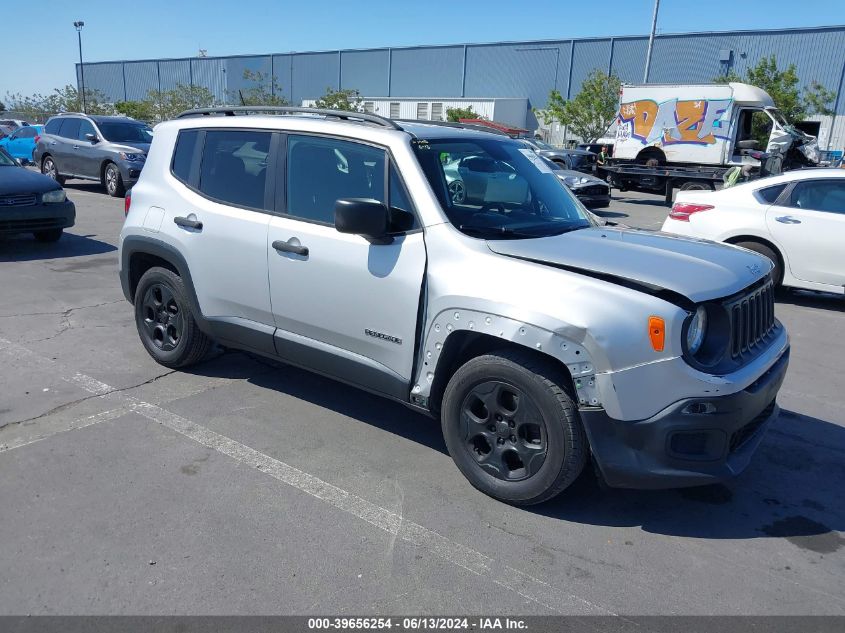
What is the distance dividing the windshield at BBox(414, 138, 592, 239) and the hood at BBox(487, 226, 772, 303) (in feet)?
0.74

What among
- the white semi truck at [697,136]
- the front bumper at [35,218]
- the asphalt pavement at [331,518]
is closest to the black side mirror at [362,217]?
the asphalt pavement at [331,518]

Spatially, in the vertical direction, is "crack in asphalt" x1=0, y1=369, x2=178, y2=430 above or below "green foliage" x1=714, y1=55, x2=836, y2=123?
below

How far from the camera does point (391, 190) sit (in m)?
4.04

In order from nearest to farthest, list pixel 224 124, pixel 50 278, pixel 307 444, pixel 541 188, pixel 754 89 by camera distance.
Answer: pixel 307 444 < pixel 541 188 < pixel 224 124 < pixel 50 278 < pixel 754 89

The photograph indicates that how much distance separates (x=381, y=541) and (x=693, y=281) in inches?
77.3

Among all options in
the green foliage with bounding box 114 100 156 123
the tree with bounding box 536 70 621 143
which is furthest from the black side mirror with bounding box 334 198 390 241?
the green foliage with bounding box 114 100 156 123

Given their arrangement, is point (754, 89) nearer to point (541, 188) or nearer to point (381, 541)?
point (541, 188)

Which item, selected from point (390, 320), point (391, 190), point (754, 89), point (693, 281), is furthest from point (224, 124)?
point (754, 89)

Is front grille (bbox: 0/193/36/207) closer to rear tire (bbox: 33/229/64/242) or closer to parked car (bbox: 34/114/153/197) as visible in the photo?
rear tire (bbox: 33/229/64/242)

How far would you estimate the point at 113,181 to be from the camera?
1636 cm

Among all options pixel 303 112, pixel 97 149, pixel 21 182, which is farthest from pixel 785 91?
pixel 303 112

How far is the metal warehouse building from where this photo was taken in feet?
135

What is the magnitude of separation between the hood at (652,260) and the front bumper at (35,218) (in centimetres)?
855

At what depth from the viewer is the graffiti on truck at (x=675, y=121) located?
857 inches
